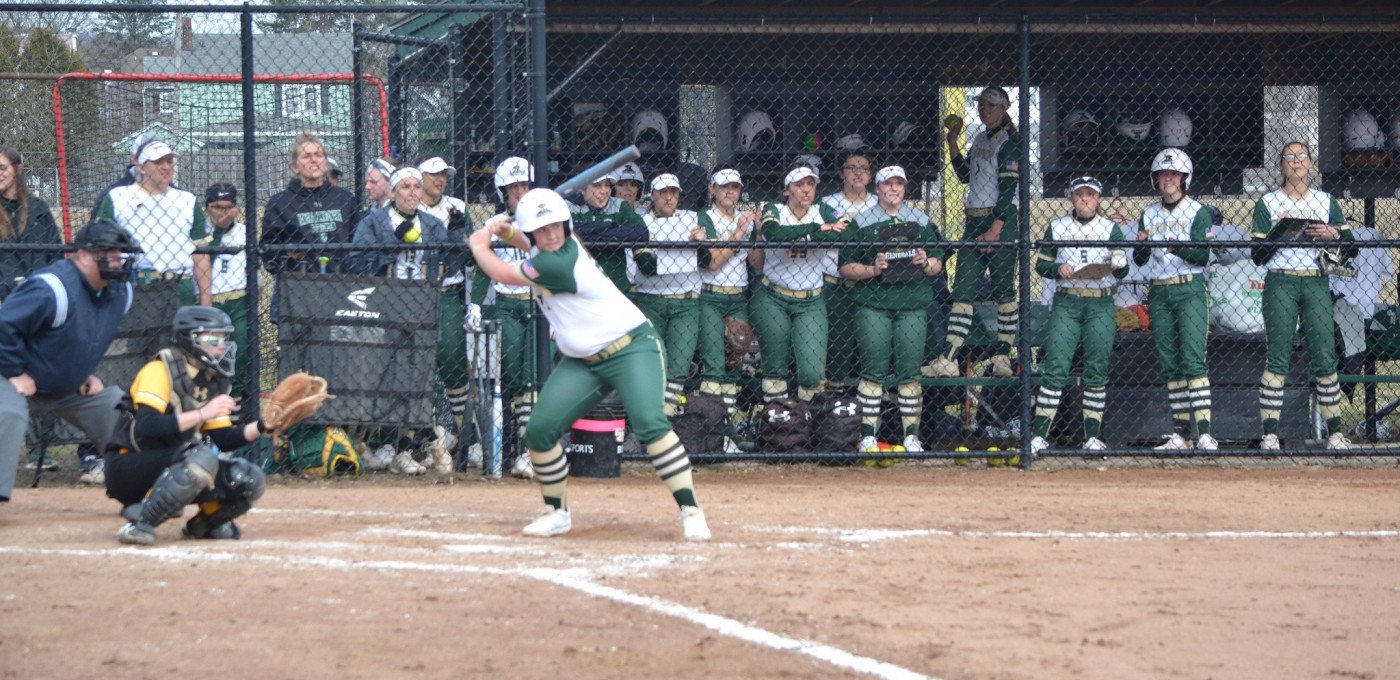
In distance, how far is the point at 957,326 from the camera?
37.4 feet

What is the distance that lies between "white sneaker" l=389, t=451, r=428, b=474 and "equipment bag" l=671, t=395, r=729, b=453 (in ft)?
5.28

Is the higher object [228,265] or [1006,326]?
[228,265]

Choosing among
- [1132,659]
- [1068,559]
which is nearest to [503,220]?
[1068,559]

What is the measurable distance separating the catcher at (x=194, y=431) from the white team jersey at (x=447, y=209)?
3.14 meters

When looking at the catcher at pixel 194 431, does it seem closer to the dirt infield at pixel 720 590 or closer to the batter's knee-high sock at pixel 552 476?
the dirt infield at pixel 720 590

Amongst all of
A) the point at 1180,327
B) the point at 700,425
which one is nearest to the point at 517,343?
the point at 700,425

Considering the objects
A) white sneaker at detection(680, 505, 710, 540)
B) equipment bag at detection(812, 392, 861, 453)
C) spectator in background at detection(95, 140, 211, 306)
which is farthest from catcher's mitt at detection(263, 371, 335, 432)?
equipment bag at detection(812, 392, 861, 453)

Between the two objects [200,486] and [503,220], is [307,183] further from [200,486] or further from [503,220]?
[200,486]

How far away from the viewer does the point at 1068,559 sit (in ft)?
22.6

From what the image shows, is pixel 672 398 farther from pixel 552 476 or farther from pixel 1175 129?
pixel 1175 129

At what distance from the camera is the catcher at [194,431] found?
22.5 feet

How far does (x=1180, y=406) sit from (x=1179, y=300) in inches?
27.7

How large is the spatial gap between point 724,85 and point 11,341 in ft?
19.7

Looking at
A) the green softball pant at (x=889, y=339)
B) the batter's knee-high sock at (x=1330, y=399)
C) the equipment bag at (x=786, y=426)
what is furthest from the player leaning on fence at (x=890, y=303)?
the batter's knee-high sock at (x=1330, y=399)
